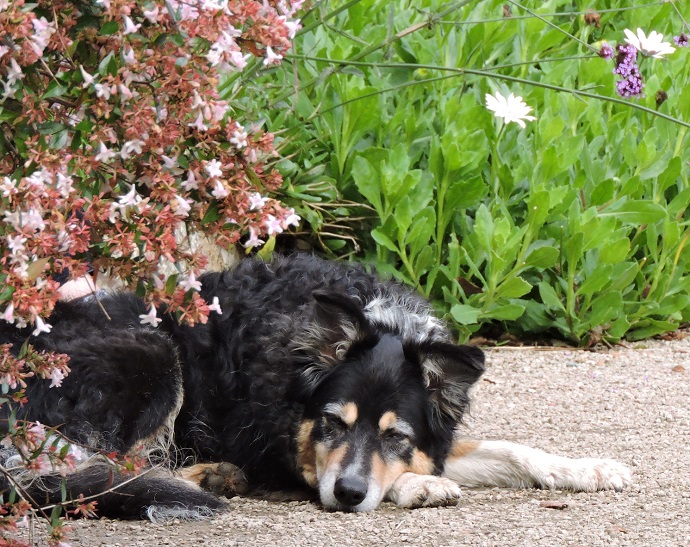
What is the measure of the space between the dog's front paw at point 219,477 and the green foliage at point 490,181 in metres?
2.06

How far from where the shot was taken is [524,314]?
6852 mm

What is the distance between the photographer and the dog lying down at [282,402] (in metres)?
4.18

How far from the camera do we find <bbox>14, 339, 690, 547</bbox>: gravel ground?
3.59 meters

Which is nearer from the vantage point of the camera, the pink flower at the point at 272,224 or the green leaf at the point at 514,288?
the pink flower at the point at 272,224

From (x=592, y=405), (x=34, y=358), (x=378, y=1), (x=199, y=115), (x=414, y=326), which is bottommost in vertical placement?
Answer: (x=592, y=405)

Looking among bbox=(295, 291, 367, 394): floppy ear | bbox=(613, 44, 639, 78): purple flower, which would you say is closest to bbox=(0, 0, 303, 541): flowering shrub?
bbox=(295, 291, 367, 394): floppy ear

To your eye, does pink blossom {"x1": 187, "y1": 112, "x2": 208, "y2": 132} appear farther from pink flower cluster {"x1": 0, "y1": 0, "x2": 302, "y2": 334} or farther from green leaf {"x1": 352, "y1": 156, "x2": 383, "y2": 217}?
green leaf {"x1": 352, "y1": 156, "x2": 383, "y2": 217}

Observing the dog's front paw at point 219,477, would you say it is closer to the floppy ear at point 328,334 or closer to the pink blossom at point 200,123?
the floppy ear at point 328,334

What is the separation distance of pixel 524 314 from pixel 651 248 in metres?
1.07

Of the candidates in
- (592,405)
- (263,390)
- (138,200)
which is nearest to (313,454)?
(263,390)

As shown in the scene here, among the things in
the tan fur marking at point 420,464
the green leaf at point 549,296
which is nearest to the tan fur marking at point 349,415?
the tan fur marking at point 420,464

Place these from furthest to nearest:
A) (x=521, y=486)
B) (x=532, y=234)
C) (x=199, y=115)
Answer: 1. (x=532, y=234)
2. (x=521, y=486)
3. (x=199, y=115)

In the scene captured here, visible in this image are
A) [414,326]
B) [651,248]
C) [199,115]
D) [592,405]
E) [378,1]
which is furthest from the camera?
[378,1]

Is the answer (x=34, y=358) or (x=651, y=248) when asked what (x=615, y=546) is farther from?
(x=651, y=248)
